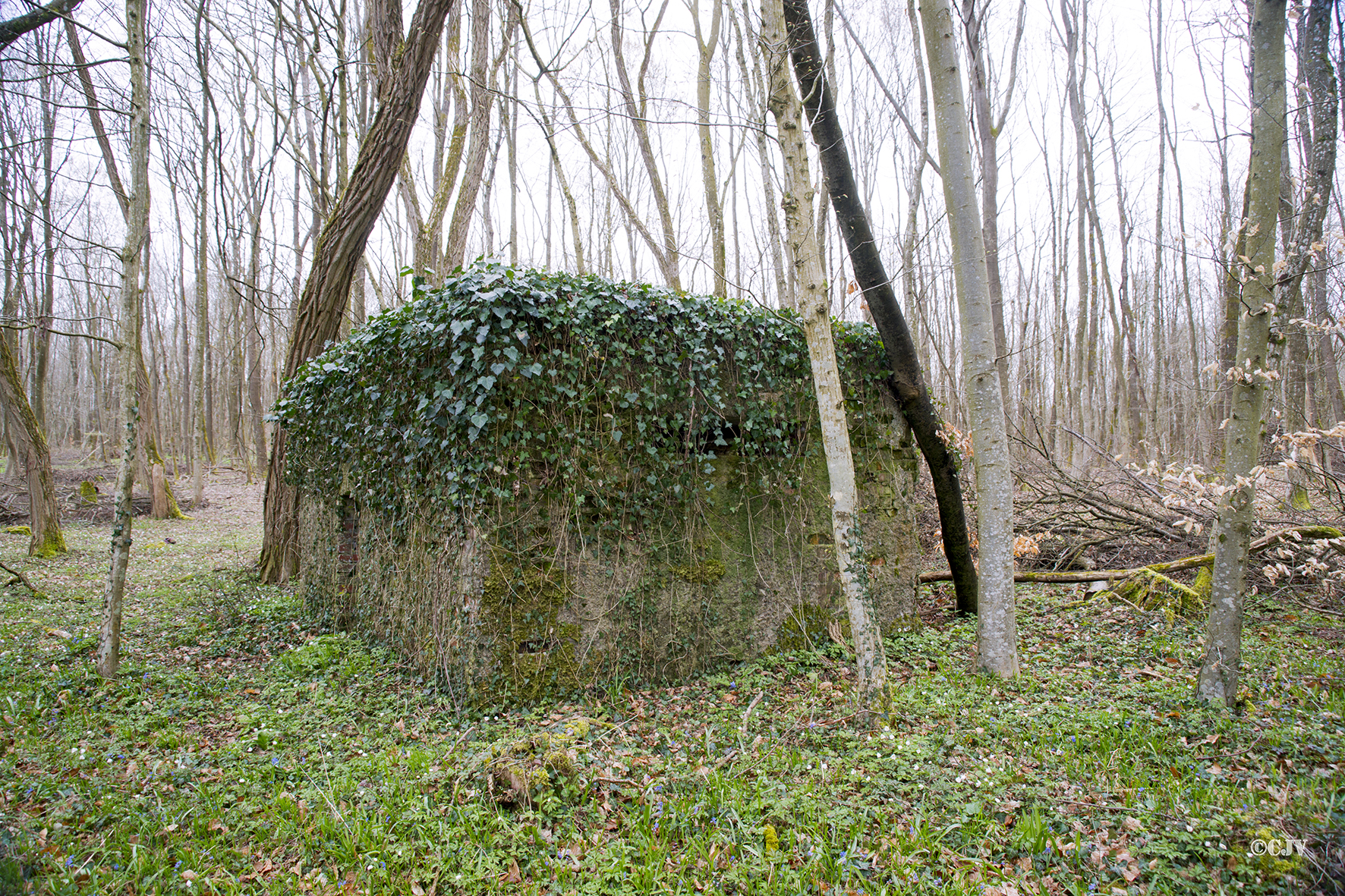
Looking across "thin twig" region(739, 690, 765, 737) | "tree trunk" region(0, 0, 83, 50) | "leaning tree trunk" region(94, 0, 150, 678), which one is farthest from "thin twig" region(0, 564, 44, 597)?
"thin twig" region(739, 690, 765, 737)

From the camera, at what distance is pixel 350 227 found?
6668 millimetres

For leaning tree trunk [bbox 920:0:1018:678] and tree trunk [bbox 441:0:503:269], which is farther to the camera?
tree trunk [bbox 441:0:503:269]

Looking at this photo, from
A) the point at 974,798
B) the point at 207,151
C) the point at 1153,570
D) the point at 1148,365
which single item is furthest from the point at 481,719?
the point at 1148,365

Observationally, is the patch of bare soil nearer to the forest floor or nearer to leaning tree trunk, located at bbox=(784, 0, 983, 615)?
the forest floor

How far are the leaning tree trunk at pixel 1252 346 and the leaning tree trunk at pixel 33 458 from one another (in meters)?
11.3

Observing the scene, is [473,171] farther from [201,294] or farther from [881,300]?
[201,294]

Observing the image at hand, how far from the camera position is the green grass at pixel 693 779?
221 cm

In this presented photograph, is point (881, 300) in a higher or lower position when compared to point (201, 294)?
lower

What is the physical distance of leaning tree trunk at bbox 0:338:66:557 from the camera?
7.15m

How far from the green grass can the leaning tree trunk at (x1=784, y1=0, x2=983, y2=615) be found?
1.19m

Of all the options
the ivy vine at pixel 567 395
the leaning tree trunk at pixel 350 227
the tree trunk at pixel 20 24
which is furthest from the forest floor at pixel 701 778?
the tree trunk at pixel 20 24

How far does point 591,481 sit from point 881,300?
280 cm

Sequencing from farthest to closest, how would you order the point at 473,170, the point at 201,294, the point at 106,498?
the point at 201,294, the point at 106,498, the point at 473,170

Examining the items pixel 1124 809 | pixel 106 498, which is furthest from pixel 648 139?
pixel 106 498
